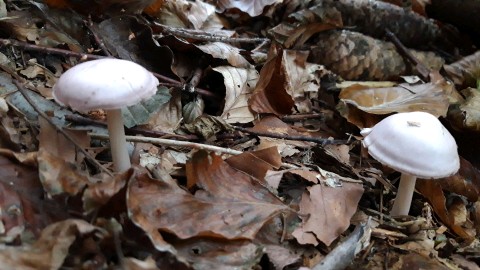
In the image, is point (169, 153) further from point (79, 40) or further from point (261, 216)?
point (79, 40)

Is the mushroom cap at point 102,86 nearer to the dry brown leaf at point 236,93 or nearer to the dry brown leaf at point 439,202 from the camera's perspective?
the dry brown leaf at point 236,93

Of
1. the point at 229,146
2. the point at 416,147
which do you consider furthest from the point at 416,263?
the point at 229,146

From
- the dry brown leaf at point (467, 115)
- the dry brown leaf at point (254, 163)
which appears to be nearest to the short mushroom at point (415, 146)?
the dry brown leaf at point (254, 163)

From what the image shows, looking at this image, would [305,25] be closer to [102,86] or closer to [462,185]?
[462,185]

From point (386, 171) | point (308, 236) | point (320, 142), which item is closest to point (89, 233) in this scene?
point (308, 236)

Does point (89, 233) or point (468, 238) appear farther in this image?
point (468, 238)
